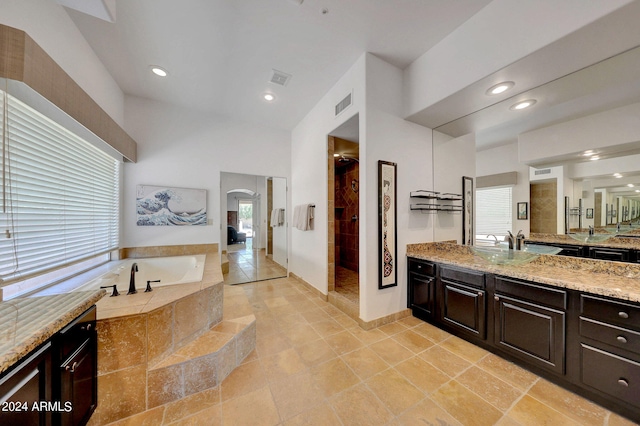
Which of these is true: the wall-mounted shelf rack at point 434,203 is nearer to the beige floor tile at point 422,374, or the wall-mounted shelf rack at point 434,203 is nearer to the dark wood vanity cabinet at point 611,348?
the dark wood vanity cabinet at point 611,348

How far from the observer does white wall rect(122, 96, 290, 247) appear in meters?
3.19

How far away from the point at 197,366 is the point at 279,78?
3.17 metres

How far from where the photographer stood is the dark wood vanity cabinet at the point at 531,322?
5.13 feet

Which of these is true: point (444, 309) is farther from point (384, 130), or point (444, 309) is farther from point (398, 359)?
point (384, 130)

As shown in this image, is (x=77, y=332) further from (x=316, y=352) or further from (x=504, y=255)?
(x=504, y=255)

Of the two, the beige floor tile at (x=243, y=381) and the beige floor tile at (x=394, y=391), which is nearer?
the beige floor tile at (x=394, y=391)

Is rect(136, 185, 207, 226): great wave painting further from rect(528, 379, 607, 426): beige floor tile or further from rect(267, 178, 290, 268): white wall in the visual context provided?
rect(528, 379, 607, 426): beige floor tile

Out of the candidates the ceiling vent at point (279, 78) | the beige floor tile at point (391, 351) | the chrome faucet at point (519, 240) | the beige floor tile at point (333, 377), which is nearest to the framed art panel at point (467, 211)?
the chrome faucet at point (519, 240)

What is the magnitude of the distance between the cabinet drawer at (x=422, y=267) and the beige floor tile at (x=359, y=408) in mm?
1426

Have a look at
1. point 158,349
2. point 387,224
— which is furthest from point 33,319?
point 387,224

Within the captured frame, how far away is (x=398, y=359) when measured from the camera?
188cm

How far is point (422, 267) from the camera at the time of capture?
2531mm

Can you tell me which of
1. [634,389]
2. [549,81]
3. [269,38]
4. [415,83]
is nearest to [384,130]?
[415,83]

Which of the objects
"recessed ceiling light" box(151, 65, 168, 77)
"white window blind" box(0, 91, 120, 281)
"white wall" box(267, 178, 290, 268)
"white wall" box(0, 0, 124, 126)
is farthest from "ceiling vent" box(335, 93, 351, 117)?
"white window blind" box(0, 91, 120, 281)
